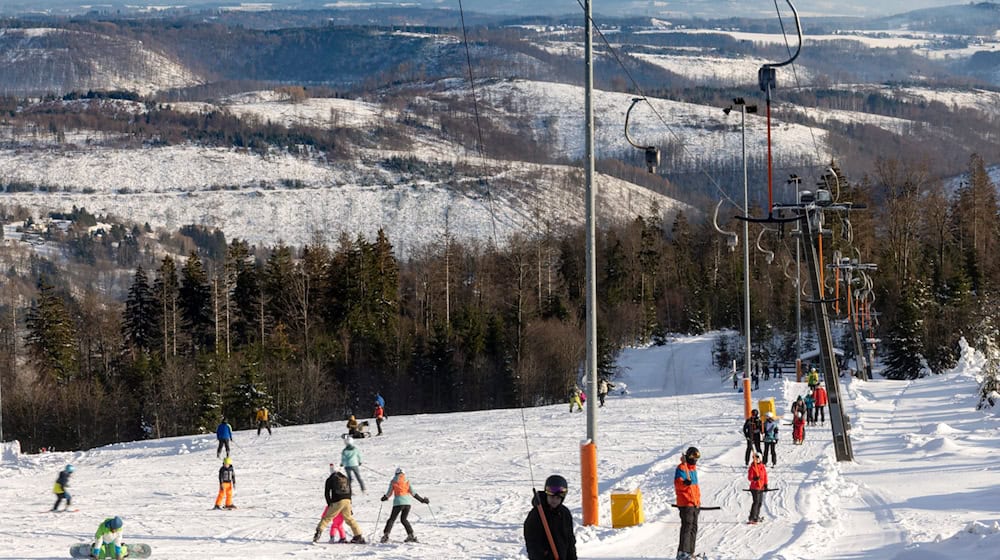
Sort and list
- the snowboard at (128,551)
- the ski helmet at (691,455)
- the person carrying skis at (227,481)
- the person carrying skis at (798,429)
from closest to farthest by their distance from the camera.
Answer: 1. the ski helmet at (691,455)
2. the snowboard at (128,551)
3. the person carrying skis at (227,481)
4. the person carrying skis at (798,429)

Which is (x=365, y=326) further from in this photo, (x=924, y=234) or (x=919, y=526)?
(x=919, y=526)

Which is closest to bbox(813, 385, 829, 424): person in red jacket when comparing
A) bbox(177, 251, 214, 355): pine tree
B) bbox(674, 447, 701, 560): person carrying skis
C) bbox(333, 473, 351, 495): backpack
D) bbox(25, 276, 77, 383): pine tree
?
bbox(333, 473, 351, 495): backpack

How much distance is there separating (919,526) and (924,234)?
96.4 metres

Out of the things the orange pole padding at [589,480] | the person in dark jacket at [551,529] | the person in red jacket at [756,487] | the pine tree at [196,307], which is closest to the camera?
the person in dark jacket at [551,529]

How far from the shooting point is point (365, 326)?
85438 millimetres

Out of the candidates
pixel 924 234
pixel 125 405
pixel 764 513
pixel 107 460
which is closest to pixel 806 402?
pixel 764 513

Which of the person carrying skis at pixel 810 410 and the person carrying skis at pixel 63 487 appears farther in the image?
the person carrying skis at pixel 810 410

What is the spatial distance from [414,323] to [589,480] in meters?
71.2

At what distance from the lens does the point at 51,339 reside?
77875mm

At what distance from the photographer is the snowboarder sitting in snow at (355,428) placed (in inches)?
1462

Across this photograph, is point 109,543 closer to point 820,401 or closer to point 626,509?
point 626,509

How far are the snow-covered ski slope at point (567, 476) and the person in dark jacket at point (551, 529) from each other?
653 cm

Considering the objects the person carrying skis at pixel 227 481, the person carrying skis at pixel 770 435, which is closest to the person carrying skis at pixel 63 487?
the person carrying skis at pixel 227 481

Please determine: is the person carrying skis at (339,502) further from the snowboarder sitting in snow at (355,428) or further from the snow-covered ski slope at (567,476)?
the snowboarder sitting in snow at (355,428)
